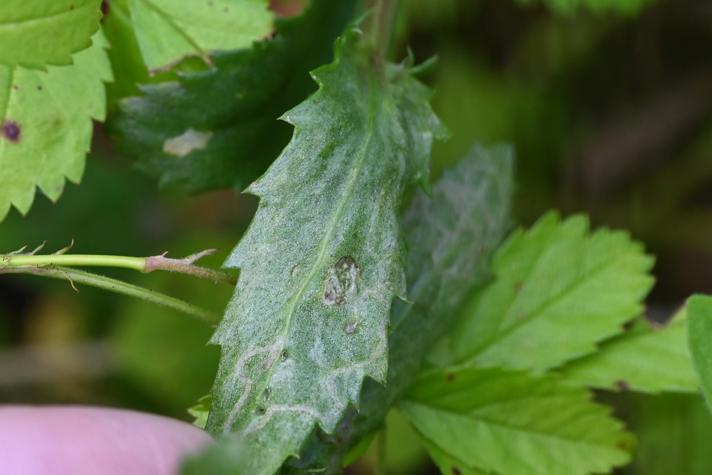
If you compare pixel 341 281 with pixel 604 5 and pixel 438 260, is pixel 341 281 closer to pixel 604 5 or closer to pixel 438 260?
pixel 438 260

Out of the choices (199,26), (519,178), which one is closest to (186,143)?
(199,26)

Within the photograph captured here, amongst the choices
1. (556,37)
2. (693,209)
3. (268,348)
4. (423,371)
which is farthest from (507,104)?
(268,348)

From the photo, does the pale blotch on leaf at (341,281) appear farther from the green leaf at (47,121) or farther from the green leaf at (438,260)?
the green leaf at (47,121)

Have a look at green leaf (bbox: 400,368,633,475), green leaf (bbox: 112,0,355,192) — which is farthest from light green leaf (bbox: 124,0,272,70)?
green leaf (bbox: 400,368,633,475)

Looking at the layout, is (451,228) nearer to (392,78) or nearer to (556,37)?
(392,78)

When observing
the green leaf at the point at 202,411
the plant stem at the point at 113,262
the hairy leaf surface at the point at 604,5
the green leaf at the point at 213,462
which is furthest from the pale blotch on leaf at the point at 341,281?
the hairy leaf surface at the point at 604,5
